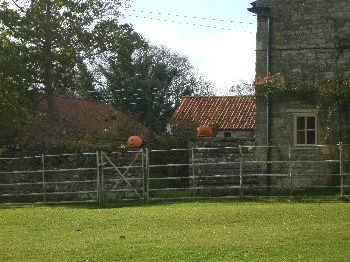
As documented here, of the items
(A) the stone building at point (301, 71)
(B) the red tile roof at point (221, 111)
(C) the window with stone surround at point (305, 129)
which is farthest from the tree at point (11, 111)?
(B) the red tile roof at point (221, 111)

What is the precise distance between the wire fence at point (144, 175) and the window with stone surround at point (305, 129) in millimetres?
281

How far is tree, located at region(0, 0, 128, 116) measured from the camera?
27.4 m

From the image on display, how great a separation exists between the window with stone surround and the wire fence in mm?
281

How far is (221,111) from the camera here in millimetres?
38281

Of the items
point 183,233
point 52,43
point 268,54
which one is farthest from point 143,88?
point 183,233

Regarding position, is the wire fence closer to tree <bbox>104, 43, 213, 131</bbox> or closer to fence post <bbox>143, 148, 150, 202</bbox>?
fence post <bbox>143, 148, 150, 202</bbox>

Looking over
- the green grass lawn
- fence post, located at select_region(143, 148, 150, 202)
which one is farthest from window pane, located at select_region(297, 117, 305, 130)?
fence post, located at select_region(143, 148, 150, 202)

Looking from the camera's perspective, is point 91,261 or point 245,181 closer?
point 91,261

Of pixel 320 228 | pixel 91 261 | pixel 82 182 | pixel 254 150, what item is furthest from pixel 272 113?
pixel 91 261

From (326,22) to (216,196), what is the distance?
20.4 ft

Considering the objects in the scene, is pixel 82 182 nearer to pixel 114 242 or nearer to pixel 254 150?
pixel 254 150

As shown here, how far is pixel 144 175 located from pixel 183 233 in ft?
26.1

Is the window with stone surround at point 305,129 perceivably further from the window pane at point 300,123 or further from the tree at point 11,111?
the tree at point 11,111

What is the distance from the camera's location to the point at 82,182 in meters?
22.3
